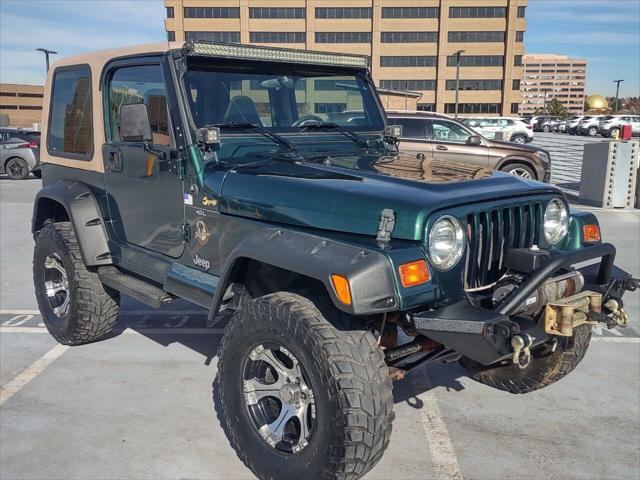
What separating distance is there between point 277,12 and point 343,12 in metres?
6.65

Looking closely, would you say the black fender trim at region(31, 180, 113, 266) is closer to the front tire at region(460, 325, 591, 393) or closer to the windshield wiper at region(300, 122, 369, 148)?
the windshield wiper at region(300, 122, 369, 148)

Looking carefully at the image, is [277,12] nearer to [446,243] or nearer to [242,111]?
[242,111]

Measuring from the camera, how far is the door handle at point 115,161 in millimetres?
4148

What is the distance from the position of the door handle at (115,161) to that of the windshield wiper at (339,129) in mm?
1253

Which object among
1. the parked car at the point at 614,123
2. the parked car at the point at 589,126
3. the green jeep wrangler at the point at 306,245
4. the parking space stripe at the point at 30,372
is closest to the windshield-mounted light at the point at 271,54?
the green jeep wrangler at the point at 306,245

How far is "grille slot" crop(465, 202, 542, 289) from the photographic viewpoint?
2.93 meters

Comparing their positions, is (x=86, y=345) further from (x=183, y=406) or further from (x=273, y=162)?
(x=273, y=162)

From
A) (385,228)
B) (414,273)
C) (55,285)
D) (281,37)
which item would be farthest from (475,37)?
(414,273)

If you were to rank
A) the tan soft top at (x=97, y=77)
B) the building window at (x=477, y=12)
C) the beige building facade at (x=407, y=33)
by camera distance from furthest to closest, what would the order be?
the building window at (x=477, y=12) → the beige building facade at (x=407, y=33) → the tan soft top at (x=97, y=77)

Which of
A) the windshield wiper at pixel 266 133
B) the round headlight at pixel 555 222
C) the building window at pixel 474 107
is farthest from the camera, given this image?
the building window at pixel 474 107

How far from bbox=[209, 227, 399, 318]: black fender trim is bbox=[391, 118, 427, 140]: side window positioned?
1035cm

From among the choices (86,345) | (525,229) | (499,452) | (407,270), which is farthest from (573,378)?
(86,345)

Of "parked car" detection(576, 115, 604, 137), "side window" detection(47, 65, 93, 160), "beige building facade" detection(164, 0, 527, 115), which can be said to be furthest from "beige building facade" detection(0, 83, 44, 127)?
"side window" detection(47, 65, 93, 160)

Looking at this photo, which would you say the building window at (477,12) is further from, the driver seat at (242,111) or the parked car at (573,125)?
the driver seat at (242,111)
